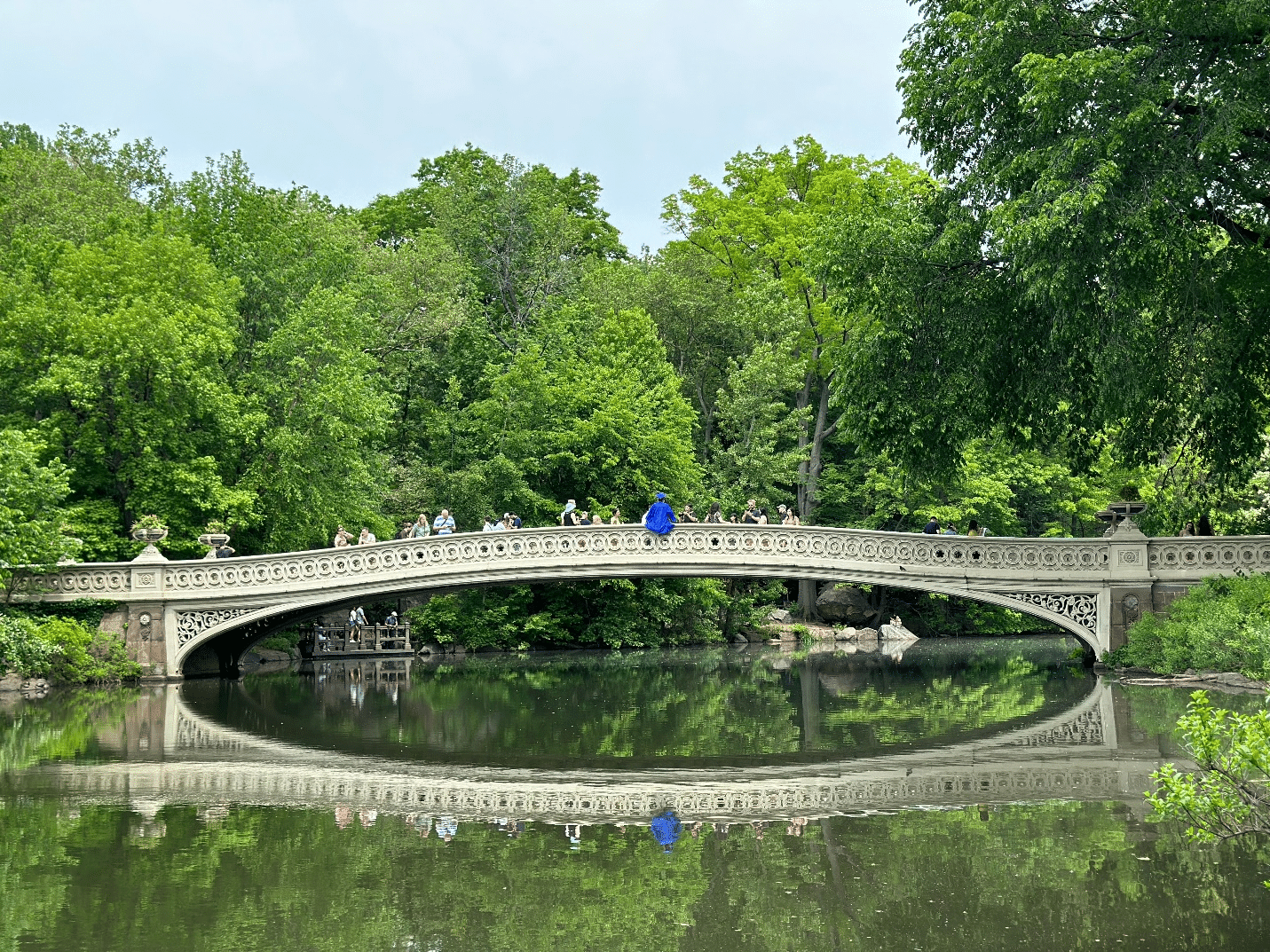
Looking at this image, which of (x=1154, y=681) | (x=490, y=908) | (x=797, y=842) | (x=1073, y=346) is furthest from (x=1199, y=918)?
(x=1154, y=681)

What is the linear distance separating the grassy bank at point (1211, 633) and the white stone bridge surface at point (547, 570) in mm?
1415

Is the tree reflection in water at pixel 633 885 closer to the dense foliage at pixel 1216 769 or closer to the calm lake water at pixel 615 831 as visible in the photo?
the calm lake water at pixel 615 831

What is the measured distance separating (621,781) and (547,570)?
11957 mm

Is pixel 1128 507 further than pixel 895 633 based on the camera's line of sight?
No

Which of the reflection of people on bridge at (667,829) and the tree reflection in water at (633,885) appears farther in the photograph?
the reflection of people on bridge at (667,829)

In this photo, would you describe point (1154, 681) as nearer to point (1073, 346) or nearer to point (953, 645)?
point (1073, 346)

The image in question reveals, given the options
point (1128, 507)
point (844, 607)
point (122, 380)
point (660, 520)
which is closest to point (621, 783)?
point (660, 520)

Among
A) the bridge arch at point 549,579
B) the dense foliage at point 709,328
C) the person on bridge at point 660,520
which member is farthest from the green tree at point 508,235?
the person on bridge at point 660,520

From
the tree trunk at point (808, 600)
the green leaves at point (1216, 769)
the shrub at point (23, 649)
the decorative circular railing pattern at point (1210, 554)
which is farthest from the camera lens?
the tree trunk at point (808, 600)

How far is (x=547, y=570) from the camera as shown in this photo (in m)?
24.2

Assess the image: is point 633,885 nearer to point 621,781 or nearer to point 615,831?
point 615,831

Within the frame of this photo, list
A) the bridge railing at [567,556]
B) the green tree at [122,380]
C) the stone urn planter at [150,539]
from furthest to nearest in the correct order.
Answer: the green tree at [122,380]
the stone urn planter at [150,539]
the bridge railing at [567,556]

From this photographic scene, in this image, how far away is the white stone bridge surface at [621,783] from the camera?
10883 mm

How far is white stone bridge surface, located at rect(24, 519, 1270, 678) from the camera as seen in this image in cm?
2272
